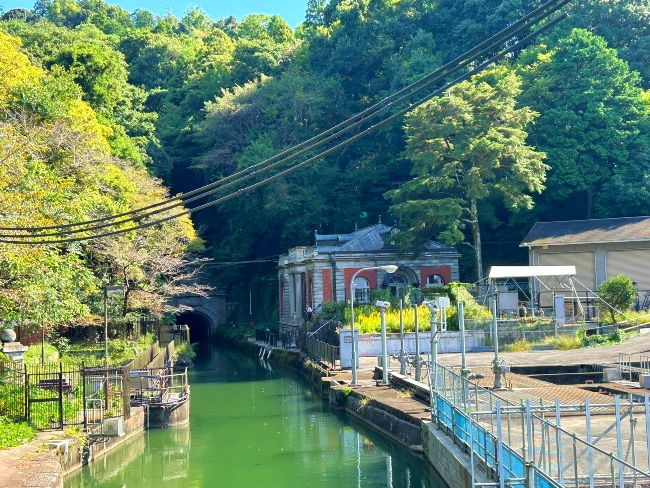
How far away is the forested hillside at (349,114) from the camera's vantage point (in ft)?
131

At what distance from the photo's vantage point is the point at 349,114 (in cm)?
6281

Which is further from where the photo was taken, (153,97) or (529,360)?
(153,97)

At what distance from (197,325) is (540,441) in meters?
59.6

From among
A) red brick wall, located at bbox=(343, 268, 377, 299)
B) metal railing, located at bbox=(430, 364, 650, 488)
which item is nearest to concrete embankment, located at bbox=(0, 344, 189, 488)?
metal railing, located at bbox=(430, 364, 650, 488)

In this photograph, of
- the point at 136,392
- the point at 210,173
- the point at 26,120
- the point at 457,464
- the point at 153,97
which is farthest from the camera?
the point at 153,97

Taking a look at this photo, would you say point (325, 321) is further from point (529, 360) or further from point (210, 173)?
point (210, 173)

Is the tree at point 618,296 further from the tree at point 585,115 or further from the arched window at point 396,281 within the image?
the arched window at point 396,281

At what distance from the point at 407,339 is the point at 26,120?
17331 mm

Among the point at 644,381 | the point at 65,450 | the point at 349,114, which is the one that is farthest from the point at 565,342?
the point at 349,114

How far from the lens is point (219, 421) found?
2834cm

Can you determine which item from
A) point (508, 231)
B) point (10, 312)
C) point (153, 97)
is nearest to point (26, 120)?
point (10, 312)

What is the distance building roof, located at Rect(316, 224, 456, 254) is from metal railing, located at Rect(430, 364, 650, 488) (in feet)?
98.1

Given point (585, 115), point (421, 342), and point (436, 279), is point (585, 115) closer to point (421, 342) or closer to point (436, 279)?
point (436, 279)

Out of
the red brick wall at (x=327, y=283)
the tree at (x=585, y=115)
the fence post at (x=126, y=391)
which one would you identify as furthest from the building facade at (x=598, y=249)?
the fence post at (x=126, y=391)
